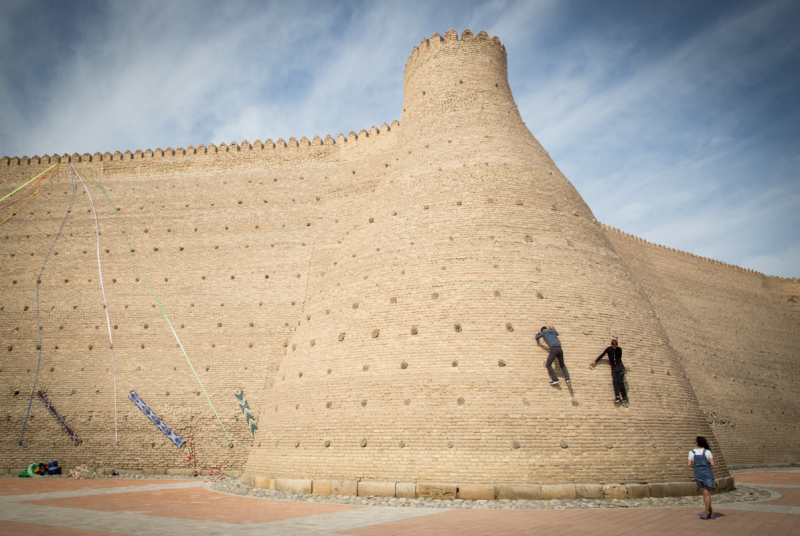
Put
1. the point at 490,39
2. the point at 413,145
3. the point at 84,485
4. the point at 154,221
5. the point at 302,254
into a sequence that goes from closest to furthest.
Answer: the point at 84,485 < the point at 413,145 < the point at 490,39 < the point at 302,254 < the point at 154,221

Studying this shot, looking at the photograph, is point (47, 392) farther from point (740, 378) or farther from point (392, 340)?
point (740, 378)

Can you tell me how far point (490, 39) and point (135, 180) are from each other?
12.2m

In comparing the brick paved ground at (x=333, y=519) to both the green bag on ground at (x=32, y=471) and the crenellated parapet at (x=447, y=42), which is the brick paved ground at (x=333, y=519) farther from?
the crenellated parapet at (x=447, y=42)

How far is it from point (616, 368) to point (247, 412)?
8.80 meters

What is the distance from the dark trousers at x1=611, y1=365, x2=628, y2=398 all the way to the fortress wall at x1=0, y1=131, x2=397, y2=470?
7.88 m

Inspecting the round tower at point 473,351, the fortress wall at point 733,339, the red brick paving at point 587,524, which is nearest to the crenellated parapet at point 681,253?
the fortress wall at point 733,339

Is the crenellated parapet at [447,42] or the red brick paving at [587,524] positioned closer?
the red brick paving at [587,524]

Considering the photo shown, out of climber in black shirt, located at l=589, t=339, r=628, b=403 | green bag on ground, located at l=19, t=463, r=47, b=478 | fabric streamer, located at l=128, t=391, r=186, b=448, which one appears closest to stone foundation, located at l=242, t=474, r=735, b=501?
climber in black shirt, located at l=589, t=339, r=628, b=403

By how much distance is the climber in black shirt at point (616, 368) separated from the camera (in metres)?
8.39

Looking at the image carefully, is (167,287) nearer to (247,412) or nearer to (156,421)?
(156,421)

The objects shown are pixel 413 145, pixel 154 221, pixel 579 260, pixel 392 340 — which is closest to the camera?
pixel 392 340

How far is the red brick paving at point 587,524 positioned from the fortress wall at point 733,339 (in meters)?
10.0

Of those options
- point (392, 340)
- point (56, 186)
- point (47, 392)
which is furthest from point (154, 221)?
point (392, 340)

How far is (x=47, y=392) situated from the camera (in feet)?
45.3
